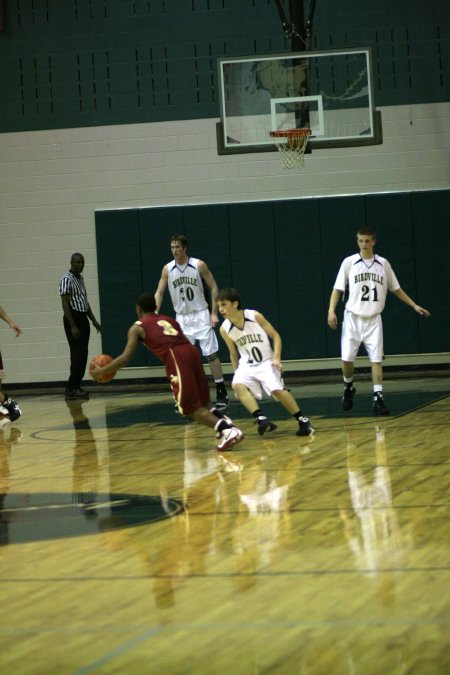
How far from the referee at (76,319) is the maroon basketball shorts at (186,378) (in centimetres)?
578

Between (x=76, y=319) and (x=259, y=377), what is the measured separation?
6035 millimetres

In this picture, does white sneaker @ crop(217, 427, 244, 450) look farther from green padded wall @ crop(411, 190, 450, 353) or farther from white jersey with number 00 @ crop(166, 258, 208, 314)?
green padded wall @ crop(411, 190, 450, 353)

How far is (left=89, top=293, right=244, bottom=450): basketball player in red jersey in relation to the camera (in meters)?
9.11

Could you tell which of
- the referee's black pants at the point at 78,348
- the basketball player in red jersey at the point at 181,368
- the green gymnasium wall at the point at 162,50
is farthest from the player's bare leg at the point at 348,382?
the green gymnasium wall at the point at 162,50

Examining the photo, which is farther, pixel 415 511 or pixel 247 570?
pixel 415 511

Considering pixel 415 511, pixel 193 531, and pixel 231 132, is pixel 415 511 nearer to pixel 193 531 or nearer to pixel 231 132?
pixel 193 531

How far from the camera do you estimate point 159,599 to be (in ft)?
15.5

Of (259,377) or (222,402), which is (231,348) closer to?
(259,377)

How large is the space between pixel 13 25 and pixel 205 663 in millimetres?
14643

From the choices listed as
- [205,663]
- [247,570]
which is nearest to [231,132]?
[247,570]

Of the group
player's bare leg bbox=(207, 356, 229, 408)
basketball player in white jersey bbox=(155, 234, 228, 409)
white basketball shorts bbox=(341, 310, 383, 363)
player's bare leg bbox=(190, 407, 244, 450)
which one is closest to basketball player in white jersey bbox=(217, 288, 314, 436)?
player's bare leg bbox=(190, 407, 244, 450)

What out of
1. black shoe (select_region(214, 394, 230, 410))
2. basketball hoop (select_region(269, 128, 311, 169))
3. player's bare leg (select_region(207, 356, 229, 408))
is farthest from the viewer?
basketball hoop (select_region(269, 128, 311, 169))

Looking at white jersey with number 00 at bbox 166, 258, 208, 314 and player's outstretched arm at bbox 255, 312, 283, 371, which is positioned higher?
white jersey with number 00 at bbox 166, 258, 208, 314

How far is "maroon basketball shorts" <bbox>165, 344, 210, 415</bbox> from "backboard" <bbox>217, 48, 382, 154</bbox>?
16.1ft
